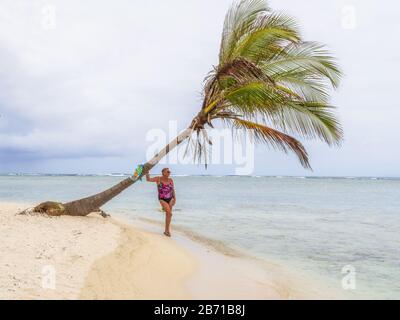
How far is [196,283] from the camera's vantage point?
606 centimetres

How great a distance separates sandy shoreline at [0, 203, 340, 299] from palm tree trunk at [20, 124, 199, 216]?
0.67 meters

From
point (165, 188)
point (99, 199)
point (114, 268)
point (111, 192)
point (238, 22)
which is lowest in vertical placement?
point (114, 268)

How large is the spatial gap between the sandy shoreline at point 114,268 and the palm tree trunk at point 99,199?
2.19 feet

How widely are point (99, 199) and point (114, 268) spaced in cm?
460

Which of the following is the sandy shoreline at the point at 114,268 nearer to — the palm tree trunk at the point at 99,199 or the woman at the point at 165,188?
the palm tree trunk at the point at 99,199

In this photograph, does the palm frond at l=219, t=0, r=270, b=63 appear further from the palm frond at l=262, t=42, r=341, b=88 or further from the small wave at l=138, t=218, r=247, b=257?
the small wave at l=138, t=218, r=247, b=257

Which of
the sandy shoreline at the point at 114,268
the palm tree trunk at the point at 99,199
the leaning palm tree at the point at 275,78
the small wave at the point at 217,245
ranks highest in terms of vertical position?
the leaning palm tree at the point at 275,78

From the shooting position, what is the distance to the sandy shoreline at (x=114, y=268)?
15.3ft

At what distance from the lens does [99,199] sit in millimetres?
10195

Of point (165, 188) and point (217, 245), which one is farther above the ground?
point (165, 188)

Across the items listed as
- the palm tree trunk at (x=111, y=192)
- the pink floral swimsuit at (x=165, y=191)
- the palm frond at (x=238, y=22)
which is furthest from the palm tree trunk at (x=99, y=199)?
the palm frond at (x=238, y=22)

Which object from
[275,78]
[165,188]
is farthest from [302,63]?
[165,188]

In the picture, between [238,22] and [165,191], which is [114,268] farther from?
[238,22]
